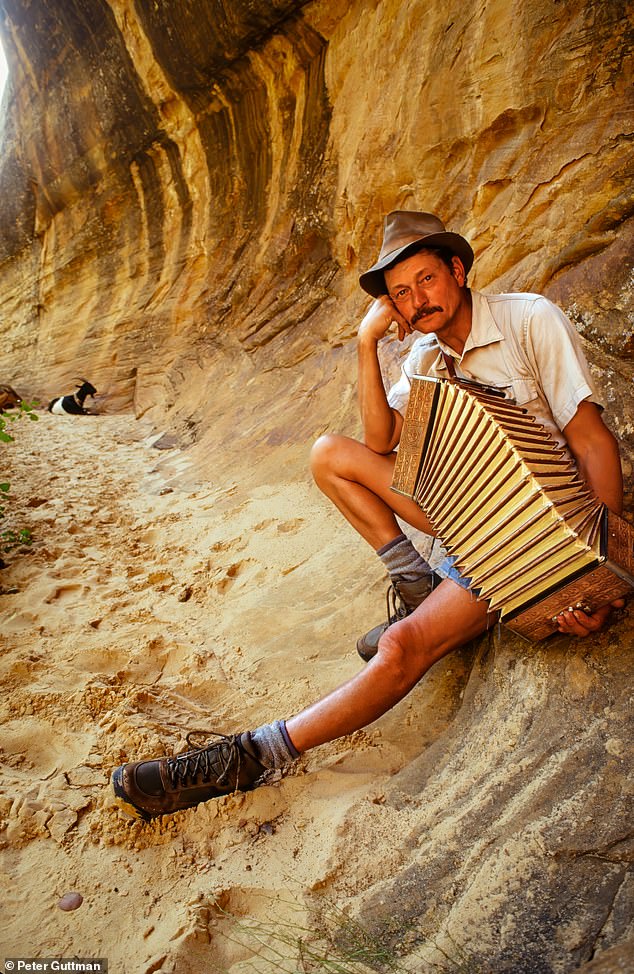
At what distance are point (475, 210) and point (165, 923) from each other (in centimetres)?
390

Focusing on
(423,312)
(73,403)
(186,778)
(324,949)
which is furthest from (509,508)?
(73,403)

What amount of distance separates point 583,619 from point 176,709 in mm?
1474

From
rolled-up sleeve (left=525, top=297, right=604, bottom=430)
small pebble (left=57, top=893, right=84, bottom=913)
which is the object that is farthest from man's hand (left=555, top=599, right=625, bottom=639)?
small pebble (left=57, top=893, right=84, bottom=913)

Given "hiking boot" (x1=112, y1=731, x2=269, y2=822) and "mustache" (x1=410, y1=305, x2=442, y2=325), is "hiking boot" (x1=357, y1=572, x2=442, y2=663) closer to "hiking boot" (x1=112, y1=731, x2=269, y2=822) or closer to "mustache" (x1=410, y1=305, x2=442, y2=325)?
"hiking boot" (x1=112, y1=731, x2=269, y2=822)

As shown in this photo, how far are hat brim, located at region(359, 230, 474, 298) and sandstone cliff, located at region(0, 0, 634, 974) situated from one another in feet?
2.86

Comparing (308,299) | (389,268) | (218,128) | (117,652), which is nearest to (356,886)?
(117,652)

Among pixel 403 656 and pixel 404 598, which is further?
pixel 404 598

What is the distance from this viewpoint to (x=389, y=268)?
218 cm

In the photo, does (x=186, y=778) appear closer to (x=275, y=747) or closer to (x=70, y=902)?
(x=275, y=747)

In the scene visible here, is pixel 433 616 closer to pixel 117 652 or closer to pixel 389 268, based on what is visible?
pixel 389 268

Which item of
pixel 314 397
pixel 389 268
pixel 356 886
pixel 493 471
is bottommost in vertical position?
pixel 356 886

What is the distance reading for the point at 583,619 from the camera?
5.36ft

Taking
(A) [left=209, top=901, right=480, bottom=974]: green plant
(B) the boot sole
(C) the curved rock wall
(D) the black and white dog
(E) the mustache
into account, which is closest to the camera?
(A) [left=209, top=901, right=480, bottom=974]: green plant

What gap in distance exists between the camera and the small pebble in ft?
5.34
